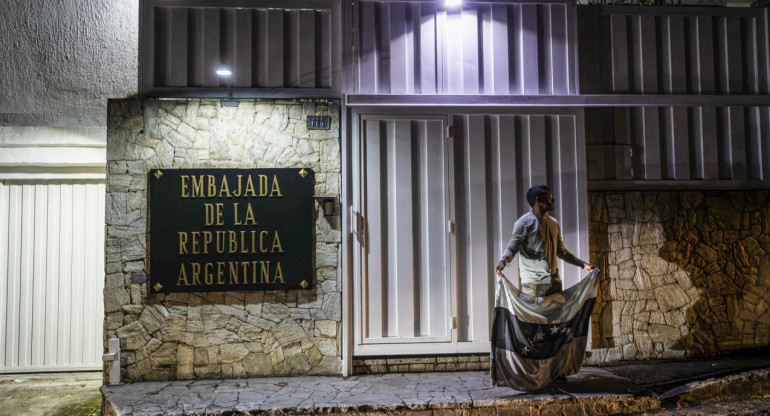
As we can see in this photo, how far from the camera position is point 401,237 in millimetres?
6270

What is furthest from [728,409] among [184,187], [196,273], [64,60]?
[64,60]

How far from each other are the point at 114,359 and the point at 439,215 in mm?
4390

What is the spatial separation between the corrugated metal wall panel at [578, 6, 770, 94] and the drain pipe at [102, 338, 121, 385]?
7.00 m

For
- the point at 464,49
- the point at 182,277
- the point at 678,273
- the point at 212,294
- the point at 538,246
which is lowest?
the point at 212,294

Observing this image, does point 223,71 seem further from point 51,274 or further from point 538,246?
point 538,246

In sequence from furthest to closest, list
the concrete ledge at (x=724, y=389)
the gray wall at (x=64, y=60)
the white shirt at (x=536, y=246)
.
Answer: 1. the gray wall at (x=64, y=60)
2. the white shirt at (x=536, y=246)
3. the concrete ledge at (x=724, y=389)

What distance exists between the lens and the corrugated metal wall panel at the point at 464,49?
6422 mm

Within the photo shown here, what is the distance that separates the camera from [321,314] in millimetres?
6152

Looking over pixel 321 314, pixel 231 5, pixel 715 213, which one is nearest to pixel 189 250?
pixel 321 314

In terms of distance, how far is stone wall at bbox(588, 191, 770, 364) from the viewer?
6629mm

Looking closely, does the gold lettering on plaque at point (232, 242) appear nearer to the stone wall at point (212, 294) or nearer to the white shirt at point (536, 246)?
the stone wall at point (212, 294)

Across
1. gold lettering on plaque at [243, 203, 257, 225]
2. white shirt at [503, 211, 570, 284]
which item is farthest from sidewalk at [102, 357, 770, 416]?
gold lettering on plaque at [243, 203, 257, 225]

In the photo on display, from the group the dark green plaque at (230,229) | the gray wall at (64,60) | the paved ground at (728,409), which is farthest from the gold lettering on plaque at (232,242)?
the paved ground at (728,409)

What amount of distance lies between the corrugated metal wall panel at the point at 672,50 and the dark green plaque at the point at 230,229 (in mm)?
4433
